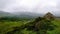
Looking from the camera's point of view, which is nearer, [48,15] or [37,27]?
[37,27]

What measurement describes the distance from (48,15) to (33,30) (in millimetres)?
3039

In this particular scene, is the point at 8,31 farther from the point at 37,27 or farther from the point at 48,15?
the point at 48,15

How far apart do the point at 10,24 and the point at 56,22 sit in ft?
19.2

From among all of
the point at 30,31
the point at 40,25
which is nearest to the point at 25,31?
the point at 30,31

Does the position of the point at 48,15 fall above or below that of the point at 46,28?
above

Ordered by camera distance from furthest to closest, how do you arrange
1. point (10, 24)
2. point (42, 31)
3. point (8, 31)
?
point (10, 24) → point (8, 31) → point (42, 31)

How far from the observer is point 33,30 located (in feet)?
56.1

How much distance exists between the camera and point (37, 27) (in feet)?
56.6

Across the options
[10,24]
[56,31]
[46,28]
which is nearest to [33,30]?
[46,28]

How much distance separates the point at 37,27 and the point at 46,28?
3.23ft

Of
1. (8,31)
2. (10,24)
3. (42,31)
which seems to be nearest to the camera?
(42,31)

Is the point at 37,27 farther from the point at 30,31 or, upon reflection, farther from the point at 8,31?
the point at 8,31

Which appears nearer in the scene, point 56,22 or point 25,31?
point 25,31

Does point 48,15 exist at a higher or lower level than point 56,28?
higher
